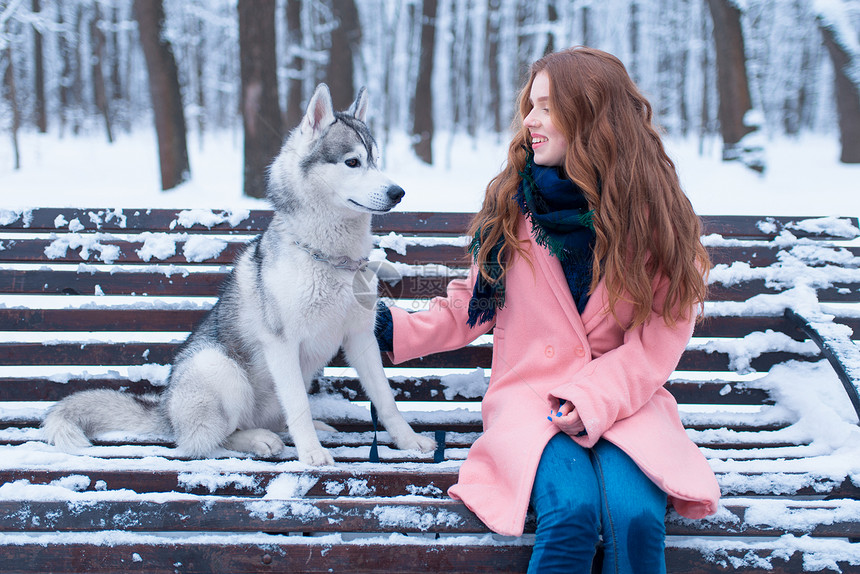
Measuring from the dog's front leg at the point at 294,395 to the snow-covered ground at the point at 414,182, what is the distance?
414cm

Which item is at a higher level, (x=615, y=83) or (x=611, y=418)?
(x=615, y=83)

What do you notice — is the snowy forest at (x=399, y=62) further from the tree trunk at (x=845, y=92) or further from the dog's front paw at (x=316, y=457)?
the dog's front paw at (x=316, y=457)

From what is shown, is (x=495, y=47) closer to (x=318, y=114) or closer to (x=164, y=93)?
(x=164, y=93)

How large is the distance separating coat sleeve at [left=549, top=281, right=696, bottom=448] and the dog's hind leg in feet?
4.00

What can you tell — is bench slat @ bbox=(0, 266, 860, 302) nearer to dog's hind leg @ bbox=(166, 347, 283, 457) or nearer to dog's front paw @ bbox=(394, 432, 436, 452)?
dog's hind leg @ bbox=(166, 347, 283, 457)

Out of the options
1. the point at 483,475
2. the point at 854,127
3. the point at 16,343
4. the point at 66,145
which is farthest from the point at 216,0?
the point at 483,475

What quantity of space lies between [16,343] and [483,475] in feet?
7.38

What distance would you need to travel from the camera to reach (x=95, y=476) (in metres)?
1.91

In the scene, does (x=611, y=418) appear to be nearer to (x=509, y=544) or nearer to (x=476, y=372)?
(x=509, y=544)

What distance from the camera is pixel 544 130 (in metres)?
2.03

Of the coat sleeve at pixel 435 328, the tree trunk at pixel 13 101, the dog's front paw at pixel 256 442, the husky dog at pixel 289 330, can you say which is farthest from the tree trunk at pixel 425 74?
the dog's front paw at pixel 256 442

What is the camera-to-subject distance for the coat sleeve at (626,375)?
1.78m

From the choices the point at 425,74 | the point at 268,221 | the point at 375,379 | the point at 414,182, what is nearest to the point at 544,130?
the point at 375,379

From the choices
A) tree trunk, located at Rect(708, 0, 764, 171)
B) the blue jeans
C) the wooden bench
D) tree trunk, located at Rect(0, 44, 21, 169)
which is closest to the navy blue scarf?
the blue jeans
